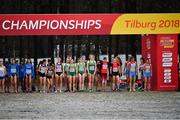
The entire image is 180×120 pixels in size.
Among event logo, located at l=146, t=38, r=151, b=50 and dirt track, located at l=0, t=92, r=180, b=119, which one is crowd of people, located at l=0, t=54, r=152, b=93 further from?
dirt track, located at l=0, t=92, r=180, b=119

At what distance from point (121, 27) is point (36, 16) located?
4.30 m

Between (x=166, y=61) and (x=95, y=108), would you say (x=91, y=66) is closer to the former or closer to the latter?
(x=166, y=61)

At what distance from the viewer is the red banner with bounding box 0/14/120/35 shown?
2628 cm

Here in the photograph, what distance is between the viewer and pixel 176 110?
1725 centimetres

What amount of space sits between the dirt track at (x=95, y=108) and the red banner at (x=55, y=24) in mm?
4972

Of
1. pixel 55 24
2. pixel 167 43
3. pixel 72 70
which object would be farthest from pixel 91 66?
pixel 167 43

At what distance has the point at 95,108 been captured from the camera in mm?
17969

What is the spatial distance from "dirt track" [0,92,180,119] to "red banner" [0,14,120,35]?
4972 millimetres

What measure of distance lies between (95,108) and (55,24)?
30.5 ft

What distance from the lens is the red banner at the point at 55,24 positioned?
26.3 meters
